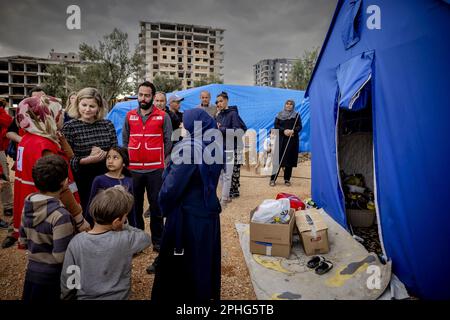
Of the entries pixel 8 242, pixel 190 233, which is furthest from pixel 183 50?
pixel 190 233

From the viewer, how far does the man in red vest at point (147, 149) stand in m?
3.13

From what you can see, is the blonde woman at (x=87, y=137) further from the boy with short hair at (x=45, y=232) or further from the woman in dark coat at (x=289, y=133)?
the woman in dark coat at (x=289, y=133)

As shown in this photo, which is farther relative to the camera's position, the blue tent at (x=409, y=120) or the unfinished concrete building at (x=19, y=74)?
the unfinished concrete building at (x=19, y=74)

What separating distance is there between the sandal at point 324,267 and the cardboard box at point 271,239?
417 millimetres

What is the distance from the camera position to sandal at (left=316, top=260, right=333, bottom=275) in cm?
292

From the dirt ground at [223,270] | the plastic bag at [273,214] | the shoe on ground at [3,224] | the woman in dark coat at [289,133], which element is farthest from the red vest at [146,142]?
the woman in dark coat at [289,133]

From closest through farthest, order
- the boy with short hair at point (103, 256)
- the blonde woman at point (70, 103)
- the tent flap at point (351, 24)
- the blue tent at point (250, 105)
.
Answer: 1. the boy with short hair at point (103, 256)
2. the blonde woman at point (70, 103)
3. the tent flap at point (351, 24)
4. the blue tent at point (250, 105)

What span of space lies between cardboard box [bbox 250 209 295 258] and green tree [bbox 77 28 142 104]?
2445 cm

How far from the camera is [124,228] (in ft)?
5.87

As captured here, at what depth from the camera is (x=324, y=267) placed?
2971mm

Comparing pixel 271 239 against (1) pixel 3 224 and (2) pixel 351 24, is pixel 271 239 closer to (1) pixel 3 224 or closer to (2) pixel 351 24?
(2) pixel 351 24

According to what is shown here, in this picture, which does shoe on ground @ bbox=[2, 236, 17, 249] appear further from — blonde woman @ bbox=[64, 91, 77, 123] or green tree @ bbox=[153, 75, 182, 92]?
green tree @ bbox=[153, 75, 182, 92]

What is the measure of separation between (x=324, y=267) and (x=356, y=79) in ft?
7.13
